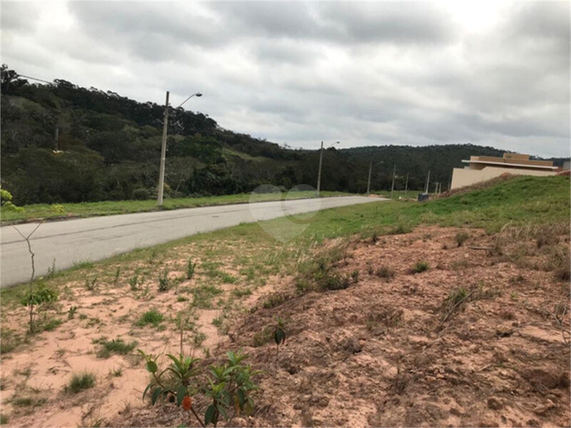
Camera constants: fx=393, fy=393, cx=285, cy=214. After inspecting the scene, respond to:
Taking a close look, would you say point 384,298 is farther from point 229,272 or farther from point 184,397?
point 229,272

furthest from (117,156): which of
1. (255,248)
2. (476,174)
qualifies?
(255,248)

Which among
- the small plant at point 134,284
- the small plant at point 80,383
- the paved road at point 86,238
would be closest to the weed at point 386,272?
the small plant at point 134,284

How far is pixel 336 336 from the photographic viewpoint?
148 inches

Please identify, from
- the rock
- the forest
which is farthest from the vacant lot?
the forest

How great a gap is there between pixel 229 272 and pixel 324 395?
499cm

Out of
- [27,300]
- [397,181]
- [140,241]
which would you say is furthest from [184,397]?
[397,181]

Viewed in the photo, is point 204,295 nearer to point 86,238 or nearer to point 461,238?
point 461,238

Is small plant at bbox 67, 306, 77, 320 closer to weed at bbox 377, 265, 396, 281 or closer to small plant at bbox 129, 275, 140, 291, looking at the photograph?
small plant at bbox 129, 275, 140, 291

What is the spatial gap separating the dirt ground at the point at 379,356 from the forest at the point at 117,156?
73.9 feet

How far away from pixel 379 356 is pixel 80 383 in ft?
8.40

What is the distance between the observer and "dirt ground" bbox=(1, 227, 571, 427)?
259 centimetres

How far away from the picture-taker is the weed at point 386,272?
5811 millimetres

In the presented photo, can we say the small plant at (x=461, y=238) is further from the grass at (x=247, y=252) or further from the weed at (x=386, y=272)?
the weed at (x=386, y=272)

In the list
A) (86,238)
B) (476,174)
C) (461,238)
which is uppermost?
(476,174)
